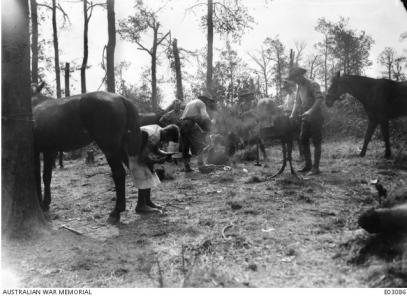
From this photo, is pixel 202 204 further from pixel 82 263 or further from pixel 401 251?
pixel 401 251

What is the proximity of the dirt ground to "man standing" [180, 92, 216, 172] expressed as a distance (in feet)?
6.25

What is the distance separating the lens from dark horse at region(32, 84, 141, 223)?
17.1 feet

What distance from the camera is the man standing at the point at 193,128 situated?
9062mm

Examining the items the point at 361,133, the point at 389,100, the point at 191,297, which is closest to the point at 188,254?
the point at 191,297

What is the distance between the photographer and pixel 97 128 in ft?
17.2

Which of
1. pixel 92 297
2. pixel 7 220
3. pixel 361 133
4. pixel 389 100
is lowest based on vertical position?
pixel 92 297

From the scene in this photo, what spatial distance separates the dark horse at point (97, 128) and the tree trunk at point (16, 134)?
0.83 meters

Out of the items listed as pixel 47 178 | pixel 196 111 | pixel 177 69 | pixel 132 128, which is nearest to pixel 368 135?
pixel 196 111

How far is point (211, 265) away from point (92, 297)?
1.08 meters

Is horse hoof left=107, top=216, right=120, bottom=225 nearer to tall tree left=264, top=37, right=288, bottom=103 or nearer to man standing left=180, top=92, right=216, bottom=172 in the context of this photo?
man standing left=180, top=92, right=216, bottom=172

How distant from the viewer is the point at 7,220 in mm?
4465

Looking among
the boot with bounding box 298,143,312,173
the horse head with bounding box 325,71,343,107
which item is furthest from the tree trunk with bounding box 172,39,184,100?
the boot with bounding box 298,143,312,173

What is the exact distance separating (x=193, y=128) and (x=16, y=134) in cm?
504

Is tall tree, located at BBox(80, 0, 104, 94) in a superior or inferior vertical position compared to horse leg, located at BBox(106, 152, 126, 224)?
superior
